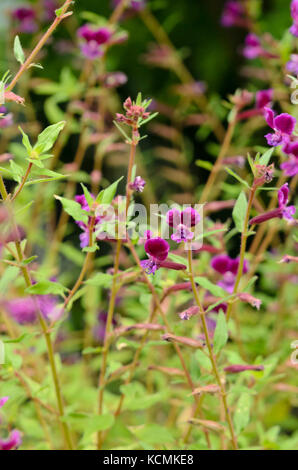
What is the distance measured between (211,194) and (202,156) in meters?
0.84

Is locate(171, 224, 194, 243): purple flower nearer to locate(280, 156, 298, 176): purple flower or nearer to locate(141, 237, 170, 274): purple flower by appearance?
locate(141, 237, 170, 274): purple flower

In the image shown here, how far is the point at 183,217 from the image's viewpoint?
51 cm

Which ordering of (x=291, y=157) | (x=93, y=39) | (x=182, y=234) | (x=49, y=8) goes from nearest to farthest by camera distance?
1. (x=182, y=234)
2. (x=291, y=157)
3. (x=93, y=39)
4. (x=49, y=8)

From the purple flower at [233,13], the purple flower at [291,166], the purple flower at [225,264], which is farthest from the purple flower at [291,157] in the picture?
the purple flower at [233,13]

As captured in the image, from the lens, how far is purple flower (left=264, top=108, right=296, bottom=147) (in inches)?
21.6

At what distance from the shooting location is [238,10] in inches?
48.8

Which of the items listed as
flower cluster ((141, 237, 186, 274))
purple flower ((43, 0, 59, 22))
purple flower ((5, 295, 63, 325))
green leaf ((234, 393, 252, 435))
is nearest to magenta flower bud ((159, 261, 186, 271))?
flower cluster ((141, 237, 186, 274))

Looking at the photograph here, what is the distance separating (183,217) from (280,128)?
14 centimetres

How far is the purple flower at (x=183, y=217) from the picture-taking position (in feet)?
1.68

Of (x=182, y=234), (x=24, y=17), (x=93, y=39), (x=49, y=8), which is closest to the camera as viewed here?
(x=182, y=234)

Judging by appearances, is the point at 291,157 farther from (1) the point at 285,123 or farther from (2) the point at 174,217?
(2) the point at 174,217

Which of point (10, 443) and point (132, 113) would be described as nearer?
point (132, 113)

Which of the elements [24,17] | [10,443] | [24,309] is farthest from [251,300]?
[24,17]

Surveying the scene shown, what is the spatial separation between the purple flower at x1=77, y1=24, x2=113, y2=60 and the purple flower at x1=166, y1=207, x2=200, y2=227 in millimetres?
480
